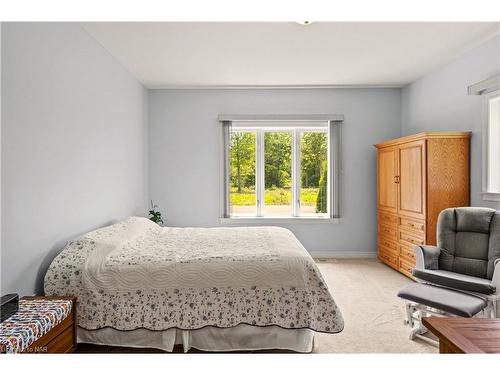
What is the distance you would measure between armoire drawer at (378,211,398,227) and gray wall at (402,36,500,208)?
99 centimetres

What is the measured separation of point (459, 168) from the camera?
12.1ft

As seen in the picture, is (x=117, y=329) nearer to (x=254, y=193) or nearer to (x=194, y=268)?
(x=194, y=268)

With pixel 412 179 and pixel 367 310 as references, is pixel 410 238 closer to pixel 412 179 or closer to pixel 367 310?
pixel 412 179

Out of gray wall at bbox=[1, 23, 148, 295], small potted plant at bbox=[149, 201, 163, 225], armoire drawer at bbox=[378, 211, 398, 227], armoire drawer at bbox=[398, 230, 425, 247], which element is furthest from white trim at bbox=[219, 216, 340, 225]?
gray wall at bbox=[1, 23, 148, 295]

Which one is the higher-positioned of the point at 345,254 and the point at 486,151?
the point at 486,151

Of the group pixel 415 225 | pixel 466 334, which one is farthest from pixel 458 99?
pixel 466 334

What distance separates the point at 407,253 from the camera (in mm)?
4172

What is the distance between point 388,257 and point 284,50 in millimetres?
3038

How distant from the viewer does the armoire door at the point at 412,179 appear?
3785 millimetres

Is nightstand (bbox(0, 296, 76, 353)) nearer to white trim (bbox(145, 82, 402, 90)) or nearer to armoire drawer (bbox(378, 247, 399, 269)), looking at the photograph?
white trim (bbox(145, 82, 402, 90))

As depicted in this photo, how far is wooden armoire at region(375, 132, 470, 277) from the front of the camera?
369cm

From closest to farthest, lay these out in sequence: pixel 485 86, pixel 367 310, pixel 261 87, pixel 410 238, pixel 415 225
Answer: pixel 367 310
pixel 485 86
pixel 415 225
pixel 410 238
pixel 261 87

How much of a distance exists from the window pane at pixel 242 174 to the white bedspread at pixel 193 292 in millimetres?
2887
